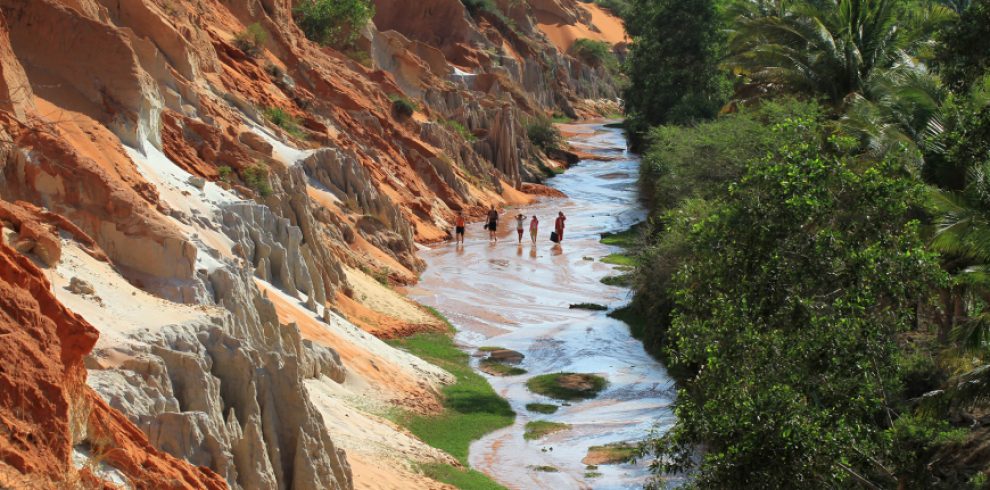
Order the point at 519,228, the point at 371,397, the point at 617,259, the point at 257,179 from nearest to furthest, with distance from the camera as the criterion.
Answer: the point at 371,397, the point at 257,179, the point at 617,259, the point at 519,228

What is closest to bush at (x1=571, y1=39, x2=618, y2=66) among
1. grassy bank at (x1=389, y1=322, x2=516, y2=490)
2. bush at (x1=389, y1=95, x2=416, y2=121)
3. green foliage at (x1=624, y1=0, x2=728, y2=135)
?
green foliage at (x1=624, y1=0, x2=728, y2=135)

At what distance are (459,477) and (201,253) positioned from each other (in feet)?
16.8

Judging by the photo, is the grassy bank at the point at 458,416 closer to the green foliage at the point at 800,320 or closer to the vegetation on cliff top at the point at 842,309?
the vegetation on cliff top at the point at 842,309

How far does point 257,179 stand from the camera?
26.2m

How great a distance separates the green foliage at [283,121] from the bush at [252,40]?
13.5ft

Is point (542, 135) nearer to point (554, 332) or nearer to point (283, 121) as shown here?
point (283, 121)

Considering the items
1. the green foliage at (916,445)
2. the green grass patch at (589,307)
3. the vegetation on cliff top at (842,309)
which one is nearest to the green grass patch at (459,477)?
the vegetation on cliff top at (842,309)

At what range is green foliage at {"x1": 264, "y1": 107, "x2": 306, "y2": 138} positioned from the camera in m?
35.7

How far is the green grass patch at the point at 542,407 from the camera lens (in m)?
23.0

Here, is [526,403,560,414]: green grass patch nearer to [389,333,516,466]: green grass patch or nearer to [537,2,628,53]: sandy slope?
[389,333,516,466]: green grass patch

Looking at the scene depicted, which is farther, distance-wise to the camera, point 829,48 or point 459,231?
point 459,231

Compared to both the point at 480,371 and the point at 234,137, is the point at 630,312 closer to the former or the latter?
the point at 480,371

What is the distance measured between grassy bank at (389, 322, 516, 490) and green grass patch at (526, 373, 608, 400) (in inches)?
44.1

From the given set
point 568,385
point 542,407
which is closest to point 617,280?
point 568,385
